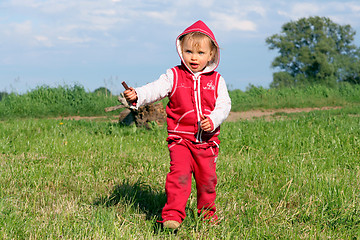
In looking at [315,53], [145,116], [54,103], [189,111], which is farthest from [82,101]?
[315,53]

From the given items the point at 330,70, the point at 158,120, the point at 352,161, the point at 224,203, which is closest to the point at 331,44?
the point at 330,70

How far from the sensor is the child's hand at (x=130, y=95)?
3061 millimetres

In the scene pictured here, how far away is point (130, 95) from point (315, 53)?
31.6 metres

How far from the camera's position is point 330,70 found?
3117 cm

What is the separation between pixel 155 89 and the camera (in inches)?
128

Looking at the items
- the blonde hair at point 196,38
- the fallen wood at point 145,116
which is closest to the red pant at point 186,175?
the blonde hair at point 196,38

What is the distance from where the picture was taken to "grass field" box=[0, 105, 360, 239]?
333cm

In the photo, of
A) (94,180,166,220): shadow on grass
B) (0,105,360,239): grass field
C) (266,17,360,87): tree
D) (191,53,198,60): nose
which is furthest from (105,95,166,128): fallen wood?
(266,17,360,87): tree

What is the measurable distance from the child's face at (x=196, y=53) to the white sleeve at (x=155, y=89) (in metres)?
0.20

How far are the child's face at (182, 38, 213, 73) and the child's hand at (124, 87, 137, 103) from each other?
1.84 ft

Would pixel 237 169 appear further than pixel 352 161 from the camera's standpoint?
No

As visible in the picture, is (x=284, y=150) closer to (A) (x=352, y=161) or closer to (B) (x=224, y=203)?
(A) (x=352, y=161)

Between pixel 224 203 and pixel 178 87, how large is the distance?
141cm

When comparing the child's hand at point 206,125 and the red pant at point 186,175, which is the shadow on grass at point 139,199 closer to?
the red pant at point 186,175
